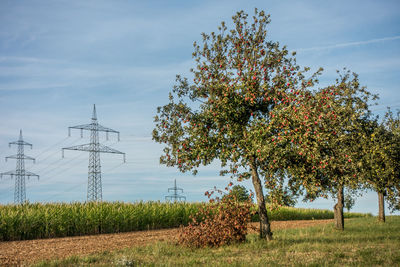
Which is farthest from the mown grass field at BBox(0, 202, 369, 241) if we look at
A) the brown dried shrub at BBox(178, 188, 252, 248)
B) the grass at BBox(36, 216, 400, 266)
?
the grass at BBox(36, 216, 400, 266)

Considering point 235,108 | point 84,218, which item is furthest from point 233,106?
point 84,218

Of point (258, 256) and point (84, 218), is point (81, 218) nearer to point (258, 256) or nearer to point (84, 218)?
point (84, 218)

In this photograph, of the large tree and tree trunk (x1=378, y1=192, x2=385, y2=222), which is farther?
tree trunk (x1=378, y1=192, x2=385, y2=222)

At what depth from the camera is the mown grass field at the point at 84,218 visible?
22391mm

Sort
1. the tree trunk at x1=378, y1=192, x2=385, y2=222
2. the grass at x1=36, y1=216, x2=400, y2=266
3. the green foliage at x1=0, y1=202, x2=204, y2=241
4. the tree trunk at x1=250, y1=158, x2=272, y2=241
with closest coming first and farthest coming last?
1. the grass at x1=36, y1=216, x2=400, y2=266
2. the tree trunk at x1=250, y1=158, x2=272, y2=241
3. the green foliage at x1=0, y1=202, x2=204, y2=241
4. the tree trunk at x1=378, y1=192, x2=385, y2=222

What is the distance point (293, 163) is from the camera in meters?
15.9

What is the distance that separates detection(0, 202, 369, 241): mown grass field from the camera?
73.5 ft

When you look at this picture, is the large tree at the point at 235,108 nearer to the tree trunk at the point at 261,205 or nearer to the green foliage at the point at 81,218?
the tree trunk at the point at 261,205

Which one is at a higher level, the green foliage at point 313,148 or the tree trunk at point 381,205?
the green foliage at point 313,148

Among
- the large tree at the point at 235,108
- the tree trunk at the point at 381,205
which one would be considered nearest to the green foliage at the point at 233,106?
the large tree at the point at 235,108

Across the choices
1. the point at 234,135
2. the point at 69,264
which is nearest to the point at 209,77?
the point at 234,135

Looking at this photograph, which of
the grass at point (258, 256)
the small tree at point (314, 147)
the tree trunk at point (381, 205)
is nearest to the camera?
the grass at point (258, 256)

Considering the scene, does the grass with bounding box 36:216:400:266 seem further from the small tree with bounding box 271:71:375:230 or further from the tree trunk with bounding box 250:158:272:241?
the small tree with bounding box 271:71:375:230

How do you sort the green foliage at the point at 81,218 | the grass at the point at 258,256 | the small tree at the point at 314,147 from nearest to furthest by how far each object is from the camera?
the grass at the point at 258,256, the small tree at the point at 314,147, the green foliage at the point at 81,218
